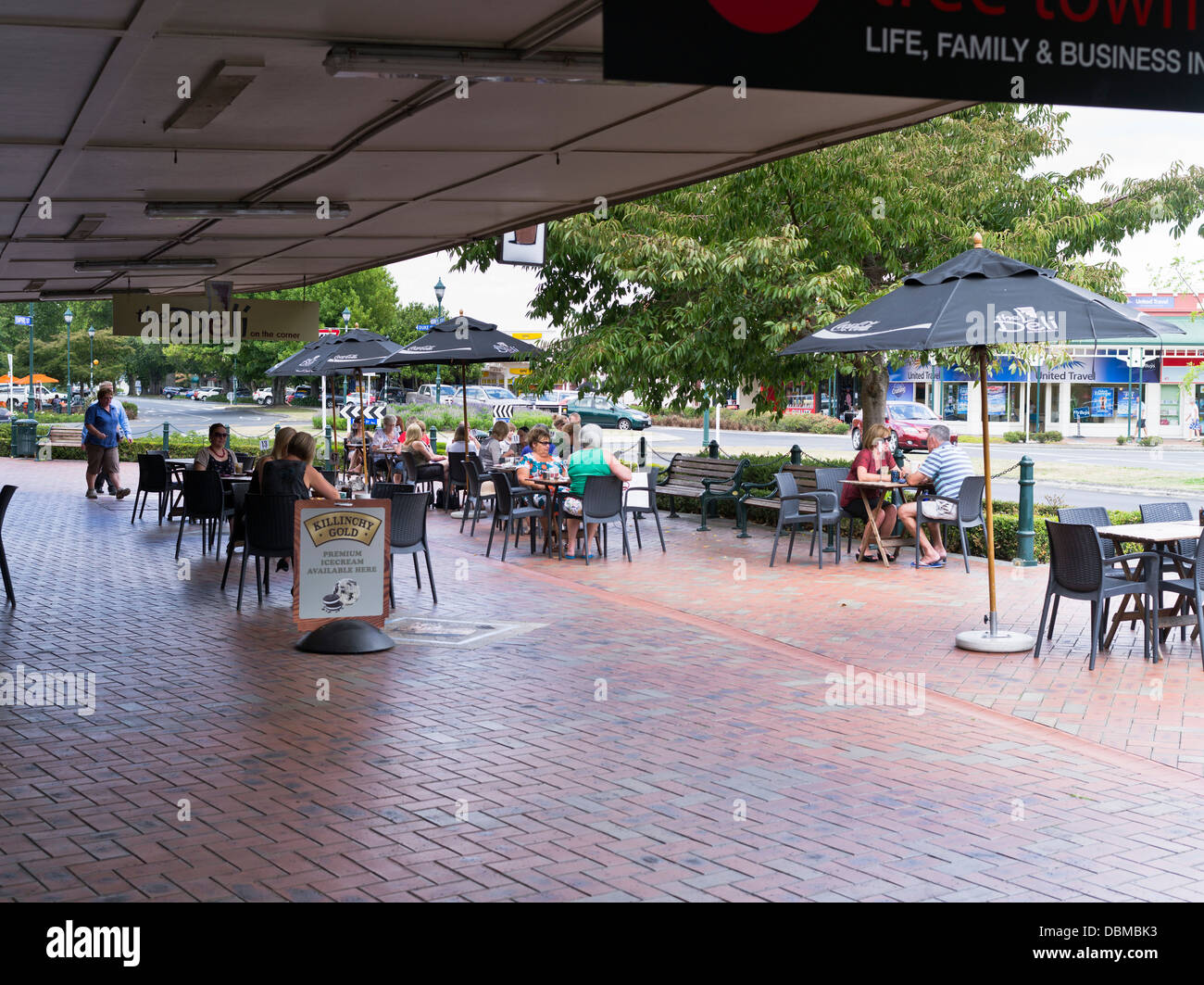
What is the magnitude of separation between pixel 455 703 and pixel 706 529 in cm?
940

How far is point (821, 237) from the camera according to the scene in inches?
634

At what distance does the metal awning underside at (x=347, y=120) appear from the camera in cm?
509

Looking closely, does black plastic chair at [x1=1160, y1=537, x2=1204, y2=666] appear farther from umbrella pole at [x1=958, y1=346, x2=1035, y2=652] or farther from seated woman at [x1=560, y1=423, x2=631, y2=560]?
seated woman at [x1=560, y1=423, x2=631, y2=560]

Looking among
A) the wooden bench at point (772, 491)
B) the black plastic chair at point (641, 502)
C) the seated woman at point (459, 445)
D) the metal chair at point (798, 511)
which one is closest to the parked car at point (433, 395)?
the seated woman at point (459, 445)

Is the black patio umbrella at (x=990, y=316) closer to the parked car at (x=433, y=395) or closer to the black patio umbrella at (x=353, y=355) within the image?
the black patio umbrella at (x=353, y=355)

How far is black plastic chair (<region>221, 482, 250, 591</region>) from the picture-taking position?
1089 cm

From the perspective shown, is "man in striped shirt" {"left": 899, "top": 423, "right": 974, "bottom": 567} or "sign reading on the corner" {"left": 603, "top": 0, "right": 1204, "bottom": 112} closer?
"sign reading on the corner" {"left": 603, "top": 0, "right": 1204, "bottom": 112}

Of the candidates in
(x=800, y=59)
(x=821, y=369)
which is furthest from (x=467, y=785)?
(x=821, y=369)

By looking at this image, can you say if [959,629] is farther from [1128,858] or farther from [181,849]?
[181,849]

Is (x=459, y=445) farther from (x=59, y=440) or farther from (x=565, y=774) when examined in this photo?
(x=59, y=440)

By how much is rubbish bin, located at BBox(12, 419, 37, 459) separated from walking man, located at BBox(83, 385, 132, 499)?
1311 centimetres

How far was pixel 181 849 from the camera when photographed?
4652 mm

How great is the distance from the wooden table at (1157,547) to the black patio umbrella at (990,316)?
76 cm

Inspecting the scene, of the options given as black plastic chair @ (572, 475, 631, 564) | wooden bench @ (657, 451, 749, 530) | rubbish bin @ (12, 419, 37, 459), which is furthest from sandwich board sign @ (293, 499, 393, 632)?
rubbish bin @ (12, 419, 37, 459)
